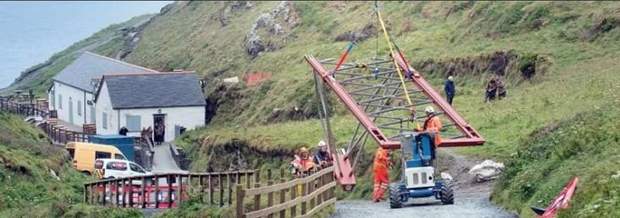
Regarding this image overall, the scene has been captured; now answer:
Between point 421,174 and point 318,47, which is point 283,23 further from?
point 421,174

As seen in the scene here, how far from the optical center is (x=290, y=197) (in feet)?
81.9

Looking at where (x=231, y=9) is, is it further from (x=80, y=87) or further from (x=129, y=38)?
(x=80, y=87)

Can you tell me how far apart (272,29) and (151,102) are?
58.4 feet

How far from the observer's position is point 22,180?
39.7 metres

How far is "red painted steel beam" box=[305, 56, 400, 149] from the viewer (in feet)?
106

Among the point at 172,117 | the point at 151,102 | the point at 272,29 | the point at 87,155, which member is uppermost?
the point at 272,29

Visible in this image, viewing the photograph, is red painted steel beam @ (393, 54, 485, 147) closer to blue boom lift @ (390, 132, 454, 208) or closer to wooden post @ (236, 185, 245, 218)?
blue boom lift @ (390, 132, 454, 208)

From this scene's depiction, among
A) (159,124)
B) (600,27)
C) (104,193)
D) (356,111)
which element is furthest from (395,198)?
(159,124)

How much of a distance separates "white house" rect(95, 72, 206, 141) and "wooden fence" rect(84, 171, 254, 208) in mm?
34939

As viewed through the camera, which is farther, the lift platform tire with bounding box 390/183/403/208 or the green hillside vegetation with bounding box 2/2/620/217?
the green hillside vegetation with bounding box 2/2/620/217

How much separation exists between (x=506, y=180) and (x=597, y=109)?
8.97ft

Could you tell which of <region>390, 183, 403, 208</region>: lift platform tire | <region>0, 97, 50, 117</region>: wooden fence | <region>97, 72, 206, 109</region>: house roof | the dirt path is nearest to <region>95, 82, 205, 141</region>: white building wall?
<region>97, 72, 206, 109</region>: house roof

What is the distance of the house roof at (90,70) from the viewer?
83875 mm

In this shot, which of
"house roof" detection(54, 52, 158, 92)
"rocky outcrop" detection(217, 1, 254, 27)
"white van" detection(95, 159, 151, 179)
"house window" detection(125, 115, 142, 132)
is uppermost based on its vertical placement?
"rocky outcrop" detection(217, 1, 254, 27)
